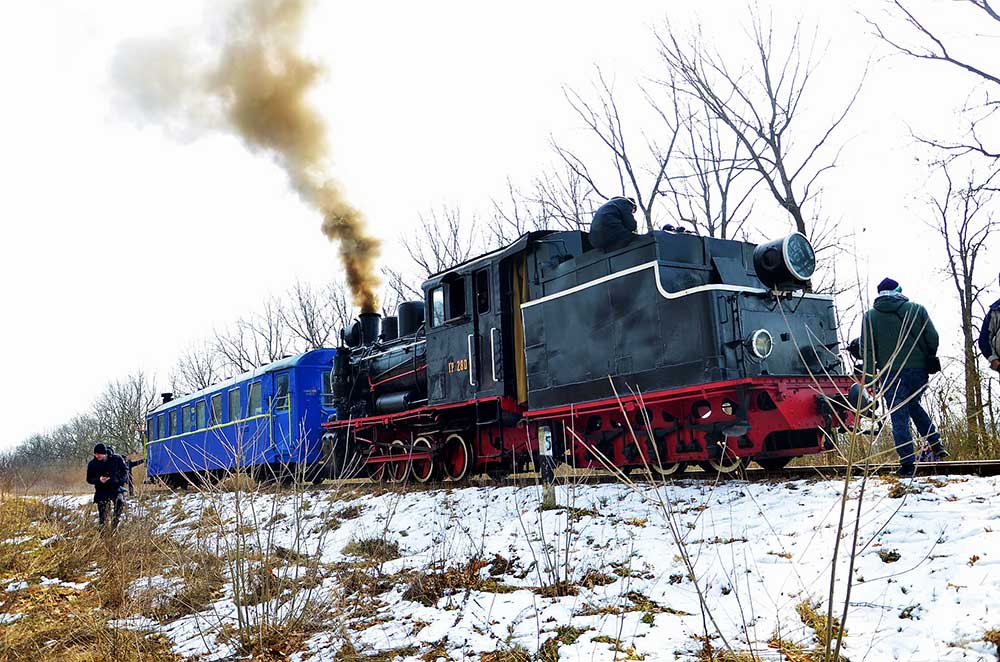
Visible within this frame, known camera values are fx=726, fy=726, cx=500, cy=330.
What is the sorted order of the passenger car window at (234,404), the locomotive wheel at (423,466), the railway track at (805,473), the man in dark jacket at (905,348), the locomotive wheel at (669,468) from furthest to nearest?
1. the passenger car window at (234,404)
2. the locomotive wheel at (423,466)
3. the locomotive wheel at (669,468)
4. the man in dark jacket at (905,348)
5. the railway track at (805,473)

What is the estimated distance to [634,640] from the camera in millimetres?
4258

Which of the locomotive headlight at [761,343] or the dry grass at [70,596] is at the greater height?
the locomotive headlight at [761,343]

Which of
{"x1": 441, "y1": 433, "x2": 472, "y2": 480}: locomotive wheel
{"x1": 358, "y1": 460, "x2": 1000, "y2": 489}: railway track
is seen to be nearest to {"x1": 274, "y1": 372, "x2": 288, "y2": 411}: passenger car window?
{"x1": 441, "y1": 433, "x2": 472, "y2": 480}: locomotive wheel

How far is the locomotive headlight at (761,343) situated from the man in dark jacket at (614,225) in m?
1.83

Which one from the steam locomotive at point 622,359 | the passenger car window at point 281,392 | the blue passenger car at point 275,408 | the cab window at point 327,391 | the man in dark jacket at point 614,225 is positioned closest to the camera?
the steam locomotive at point 622,359

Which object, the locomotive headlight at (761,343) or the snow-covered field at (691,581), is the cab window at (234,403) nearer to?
the snow-covered field at (691,581)

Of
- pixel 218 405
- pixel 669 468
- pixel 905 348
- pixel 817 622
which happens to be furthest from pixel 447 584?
pixel 218 405

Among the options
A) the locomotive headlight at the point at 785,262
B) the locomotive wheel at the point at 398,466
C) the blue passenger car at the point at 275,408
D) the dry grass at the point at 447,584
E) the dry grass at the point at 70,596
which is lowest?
the dry grass at the point at 70,596

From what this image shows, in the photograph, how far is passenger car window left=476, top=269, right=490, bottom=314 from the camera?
414 inches

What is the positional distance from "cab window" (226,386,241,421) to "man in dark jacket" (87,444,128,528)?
206 inches

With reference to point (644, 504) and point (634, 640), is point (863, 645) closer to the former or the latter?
point (634, 640)

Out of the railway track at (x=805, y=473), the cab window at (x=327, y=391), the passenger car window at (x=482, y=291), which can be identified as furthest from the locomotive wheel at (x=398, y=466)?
the cab window at (x=327, y=391)

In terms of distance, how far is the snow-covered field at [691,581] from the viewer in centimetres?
405

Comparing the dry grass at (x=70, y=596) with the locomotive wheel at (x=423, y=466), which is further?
the locomotive wheel at (x=423, y=466)
